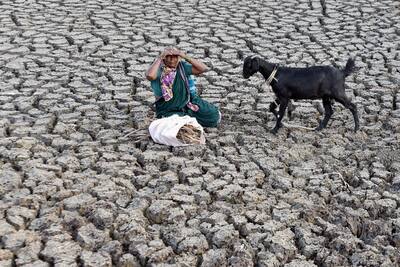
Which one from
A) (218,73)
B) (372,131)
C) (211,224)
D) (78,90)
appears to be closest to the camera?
(211,224)

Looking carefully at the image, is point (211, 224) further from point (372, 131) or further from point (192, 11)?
point (192, 11)

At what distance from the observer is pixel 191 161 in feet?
18.6

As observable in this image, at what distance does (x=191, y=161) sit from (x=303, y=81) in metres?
1.16

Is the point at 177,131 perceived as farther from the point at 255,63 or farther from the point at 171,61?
the point at 255,63

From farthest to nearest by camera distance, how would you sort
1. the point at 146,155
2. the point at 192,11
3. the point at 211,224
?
the point at 192,11 < the point at 146,155 < the point at 211,224

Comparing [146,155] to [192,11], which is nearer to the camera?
[146,155]

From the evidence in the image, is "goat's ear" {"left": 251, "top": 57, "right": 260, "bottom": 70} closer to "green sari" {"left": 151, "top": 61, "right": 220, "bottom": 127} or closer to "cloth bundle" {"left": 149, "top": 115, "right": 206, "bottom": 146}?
"green sari" {"left": 151, "top": 61, "right": 220, "bottom": 127}

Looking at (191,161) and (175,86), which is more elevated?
(175,86)

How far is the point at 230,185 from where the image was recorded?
535cm

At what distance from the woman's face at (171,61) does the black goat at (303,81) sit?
0.58m

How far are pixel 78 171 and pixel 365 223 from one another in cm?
207

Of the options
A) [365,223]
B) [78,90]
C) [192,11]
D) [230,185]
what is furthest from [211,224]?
[192,11]

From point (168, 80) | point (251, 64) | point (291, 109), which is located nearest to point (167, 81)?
point (168, 80)

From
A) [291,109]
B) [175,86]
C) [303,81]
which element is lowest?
[291,109]
